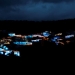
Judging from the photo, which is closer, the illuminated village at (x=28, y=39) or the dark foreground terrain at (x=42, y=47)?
the illuminated village at (x=28, y=39)

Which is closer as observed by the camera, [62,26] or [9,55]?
[9,55]

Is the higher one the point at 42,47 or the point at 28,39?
the point at 28,39

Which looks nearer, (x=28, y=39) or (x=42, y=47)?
(x=28, y=39)

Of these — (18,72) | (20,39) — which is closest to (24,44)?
(20,39)

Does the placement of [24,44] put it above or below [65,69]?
above

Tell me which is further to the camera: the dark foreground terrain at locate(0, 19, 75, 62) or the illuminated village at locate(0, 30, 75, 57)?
the dark foreground terrain at locate(0, 19, 75, 62)

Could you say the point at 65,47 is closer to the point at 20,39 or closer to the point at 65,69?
the point at 65,69

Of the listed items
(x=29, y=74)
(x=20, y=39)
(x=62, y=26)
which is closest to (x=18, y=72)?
Answer: (x=29, y=74)
